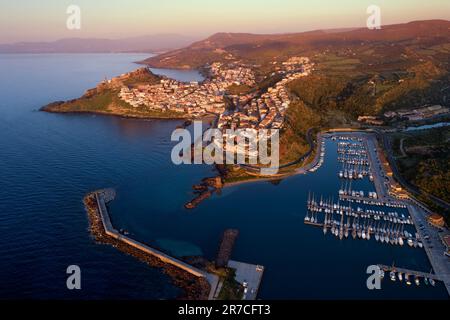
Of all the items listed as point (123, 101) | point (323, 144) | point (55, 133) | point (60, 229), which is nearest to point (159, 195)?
point (60, 229)

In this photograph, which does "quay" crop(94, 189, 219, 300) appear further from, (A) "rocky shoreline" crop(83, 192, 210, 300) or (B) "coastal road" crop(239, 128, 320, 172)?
(B) "coastal road" crop(239, 128, 320, 172)

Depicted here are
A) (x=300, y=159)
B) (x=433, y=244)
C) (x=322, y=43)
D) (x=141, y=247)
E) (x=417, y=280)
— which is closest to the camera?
(x=417, y=280)

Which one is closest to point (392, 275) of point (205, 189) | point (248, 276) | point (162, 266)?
point (248, 276)

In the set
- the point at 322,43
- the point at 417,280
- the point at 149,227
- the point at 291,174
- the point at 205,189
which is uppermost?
the point at 322,43

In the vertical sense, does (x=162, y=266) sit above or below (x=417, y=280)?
above

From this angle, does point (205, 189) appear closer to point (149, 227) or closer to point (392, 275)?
point (149, 227)

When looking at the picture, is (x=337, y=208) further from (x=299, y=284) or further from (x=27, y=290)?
(x=27, y=290)

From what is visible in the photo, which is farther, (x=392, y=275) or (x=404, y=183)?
(x=404, y=183)

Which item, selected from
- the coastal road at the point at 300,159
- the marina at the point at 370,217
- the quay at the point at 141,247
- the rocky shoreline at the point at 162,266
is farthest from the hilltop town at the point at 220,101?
the rocky shoreline at the point at 162,266

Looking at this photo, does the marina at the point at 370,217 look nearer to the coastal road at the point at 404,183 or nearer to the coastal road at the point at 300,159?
the coastal road at the point at 404,183
